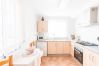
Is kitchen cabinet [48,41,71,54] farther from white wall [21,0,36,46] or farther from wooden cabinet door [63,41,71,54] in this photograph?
white wall [21,0,36,46]

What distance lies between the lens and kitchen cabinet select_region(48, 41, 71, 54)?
250 inches

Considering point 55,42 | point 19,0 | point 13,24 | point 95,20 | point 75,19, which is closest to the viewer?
point 13,24

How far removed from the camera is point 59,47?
6.38m

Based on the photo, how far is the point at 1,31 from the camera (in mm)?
2115

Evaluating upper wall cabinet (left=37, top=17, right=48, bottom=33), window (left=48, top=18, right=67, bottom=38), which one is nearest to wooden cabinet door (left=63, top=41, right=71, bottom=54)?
window (left=48, top=18, right=67, bottom=38)

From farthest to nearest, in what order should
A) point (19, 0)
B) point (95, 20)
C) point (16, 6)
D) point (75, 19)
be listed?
point (75, 19) < point (95, 20) < point (19, 0) < point (16, 6)

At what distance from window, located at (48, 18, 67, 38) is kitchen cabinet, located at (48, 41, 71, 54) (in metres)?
0.90

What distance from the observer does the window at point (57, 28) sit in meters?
7.15

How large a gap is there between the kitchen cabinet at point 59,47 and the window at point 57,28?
2.94 feet

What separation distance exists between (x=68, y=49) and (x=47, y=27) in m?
1.67

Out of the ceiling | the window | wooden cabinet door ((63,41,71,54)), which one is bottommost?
wooden cabinet door ((63,41,71,54))

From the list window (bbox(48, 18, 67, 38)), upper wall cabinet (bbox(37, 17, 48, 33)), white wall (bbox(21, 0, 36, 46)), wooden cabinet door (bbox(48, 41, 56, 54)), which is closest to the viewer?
white wall (bbox(21, 0, 36, 46))

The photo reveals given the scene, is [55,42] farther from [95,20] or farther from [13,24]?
[13,24]

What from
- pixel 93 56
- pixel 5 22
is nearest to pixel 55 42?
pixel 93 56
